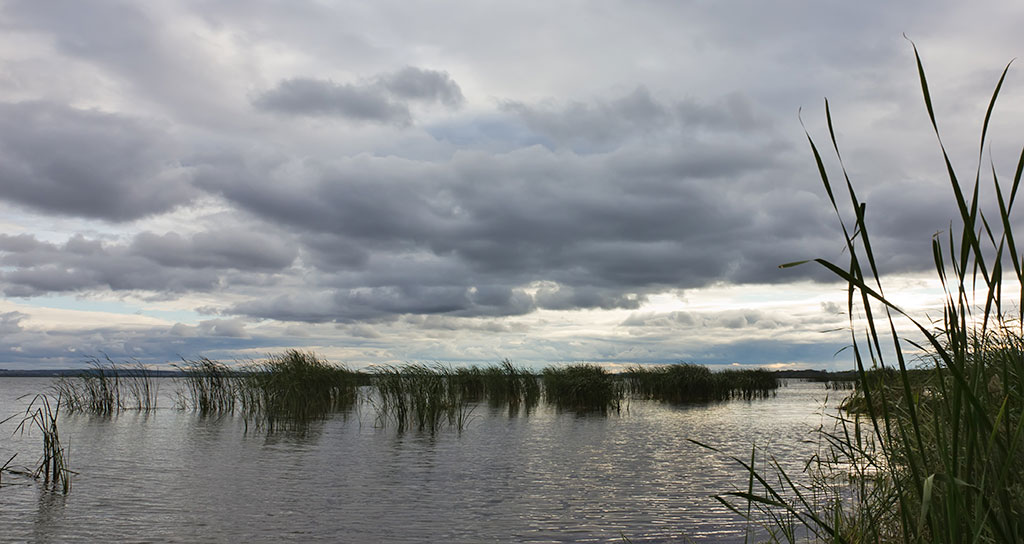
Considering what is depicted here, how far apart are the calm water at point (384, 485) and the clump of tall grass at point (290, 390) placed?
162 centimetres

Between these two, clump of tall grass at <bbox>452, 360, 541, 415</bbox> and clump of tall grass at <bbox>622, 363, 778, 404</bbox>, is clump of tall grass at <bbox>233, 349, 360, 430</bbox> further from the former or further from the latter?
clump of tall grass at <bbox>622, 363, 778, 404</bbox>

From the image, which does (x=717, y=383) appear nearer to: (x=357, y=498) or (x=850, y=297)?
(x=357, y=498)

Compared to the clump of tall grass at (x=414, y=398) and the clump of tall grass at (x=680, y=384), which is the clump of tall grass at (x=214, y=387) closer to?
the clump of tall grass at (x=414, y=398)

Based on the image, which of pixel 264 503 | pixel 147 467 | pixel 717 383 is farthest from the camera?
pixel 717 383

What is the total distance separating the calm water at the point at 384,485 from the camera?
9078mm

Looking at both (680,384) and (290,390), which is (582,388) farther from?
(290,390)

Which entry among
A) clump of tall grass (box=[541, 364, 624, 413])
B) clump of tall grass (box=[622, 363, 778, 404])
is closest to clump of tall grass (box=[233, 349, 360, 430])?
clump of tall grass (box=[541, 364, 624, 413])

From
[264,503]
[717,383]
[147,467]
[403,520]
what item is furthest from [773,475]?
[717,383]

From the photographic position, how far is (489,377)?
114 ft

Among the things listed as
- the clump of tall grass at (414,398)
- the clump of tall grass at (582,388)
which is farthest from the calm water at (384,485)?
the clump of tall grass at (582,388)

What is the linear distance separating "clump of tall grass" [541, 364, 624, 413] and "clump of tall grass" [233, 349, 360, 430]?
10.8 m

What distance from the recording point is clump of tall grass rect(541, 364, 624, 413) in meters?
30.6

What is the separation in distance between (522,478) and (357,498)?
3.36 meters

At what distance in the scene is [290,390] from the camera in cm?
2303
